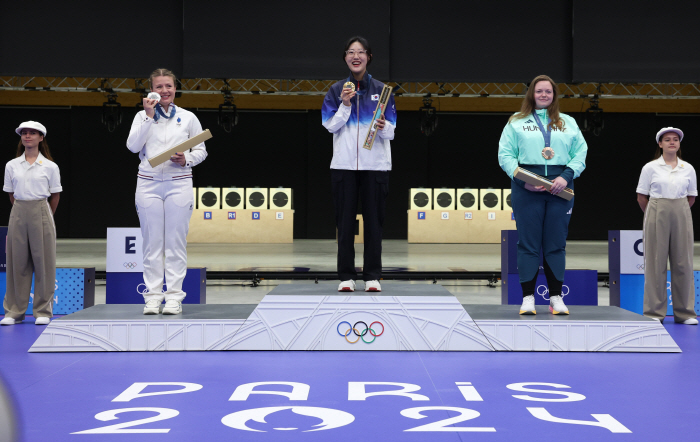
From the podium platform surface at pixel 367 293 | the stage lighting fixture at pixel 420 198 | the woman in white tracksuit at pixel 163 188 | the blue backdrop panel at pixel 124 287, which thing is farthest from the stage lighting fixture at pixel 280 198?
the woman in white tracksuit at pixel 163 188

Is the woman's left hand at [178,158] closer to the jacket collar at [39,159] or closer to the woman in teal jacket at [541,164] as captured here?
the jacket collar at [39,159]

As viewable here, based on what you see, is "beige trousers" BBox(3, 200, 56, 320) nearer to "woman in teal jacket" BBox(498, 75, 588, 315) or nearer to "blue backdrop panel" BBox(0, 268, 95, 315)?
"blue backdrop panel" BBox(0, 268, 95, 315)

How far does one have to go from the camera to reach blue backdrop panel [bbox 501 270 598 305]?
4.27 meters

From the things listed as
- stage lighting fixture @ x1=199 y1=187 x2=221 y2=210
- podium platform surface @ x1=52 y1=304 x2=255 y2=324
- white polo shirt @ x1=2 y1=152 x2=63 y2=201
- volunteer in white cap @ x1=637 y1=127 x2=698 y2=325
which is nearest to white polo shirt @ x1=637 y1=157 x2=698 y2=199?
volunteer in white cap @ x1=637 y1=127 x2=698 y2=325

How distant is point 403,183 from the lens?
1470cm

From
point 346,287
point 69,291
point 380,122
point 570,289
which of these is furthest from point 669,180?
point 69,291

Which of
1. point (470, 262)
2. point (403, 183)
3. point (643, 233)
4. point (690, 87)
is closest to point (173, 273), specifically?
point (643, 233)

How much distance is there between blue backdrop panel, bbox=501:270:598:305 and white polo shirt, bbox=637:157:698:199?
705 mm

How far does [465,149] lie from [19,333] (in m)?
12.3

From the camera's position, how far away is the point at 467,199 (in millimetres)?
13078

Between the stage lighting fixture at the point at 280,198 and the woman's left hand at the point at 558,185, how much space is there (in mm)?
10170

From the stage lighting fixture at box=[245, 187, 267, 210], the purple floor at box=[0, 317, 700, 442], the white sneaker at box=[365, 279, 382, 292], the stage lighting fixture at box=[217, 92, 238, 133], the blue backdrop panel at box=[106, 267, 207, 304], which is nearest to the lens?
the purple floor at box=[0, 317, 700, 442]

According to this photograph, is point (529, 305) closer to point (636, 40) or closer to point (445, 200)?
point (636, 40)

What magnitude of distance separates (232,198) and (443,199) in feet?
14.1
